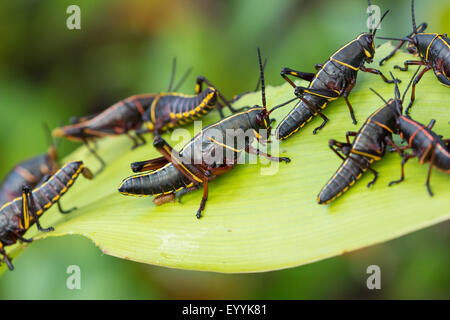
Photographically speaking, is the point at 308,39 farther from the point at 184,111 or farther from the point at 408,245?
the point at 408,245

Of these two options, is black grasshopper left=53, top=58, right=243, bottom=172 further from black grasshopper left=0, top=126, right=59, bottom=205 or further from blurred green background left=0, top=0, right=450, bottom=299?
blurred green background left=0, top=0, right=450, bottom=299

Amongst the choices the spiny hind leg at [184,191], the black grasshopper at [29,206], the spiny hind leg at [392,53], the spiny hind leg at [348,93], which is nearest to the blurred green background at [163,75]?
the black grasshopper at [29,206]

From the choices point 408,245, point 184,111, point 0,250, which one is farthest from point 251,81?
point 0,250

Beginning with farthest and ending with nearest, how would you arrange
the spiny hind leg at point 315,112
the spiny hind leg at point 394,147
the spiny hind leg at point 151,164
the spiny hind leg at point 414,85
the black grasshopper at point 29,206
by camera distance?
the black grasshopper at point 29,206 < the spiny hind leg at point 151,164 < the spiny hind leg at point 315,112 < the spiny hind leg at point 414,85 < the spiny hind leg at point 394,147

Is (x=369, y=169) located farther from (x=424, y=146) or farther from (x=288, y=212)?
(x=288, y=212)

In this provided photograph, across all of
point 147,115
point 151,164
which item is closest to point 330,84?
point 151,164

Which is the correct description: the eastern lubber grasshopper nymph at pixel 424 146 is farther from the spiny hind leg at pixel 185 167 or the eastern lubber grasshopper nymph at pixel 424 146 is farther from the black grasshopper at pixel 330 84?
the spiny hind leg at pixel 185 167

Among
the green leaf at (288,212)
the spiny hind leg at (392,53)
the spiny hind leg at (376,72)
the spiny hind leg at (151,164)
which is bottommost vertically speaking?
the green leaf at (288,212)
